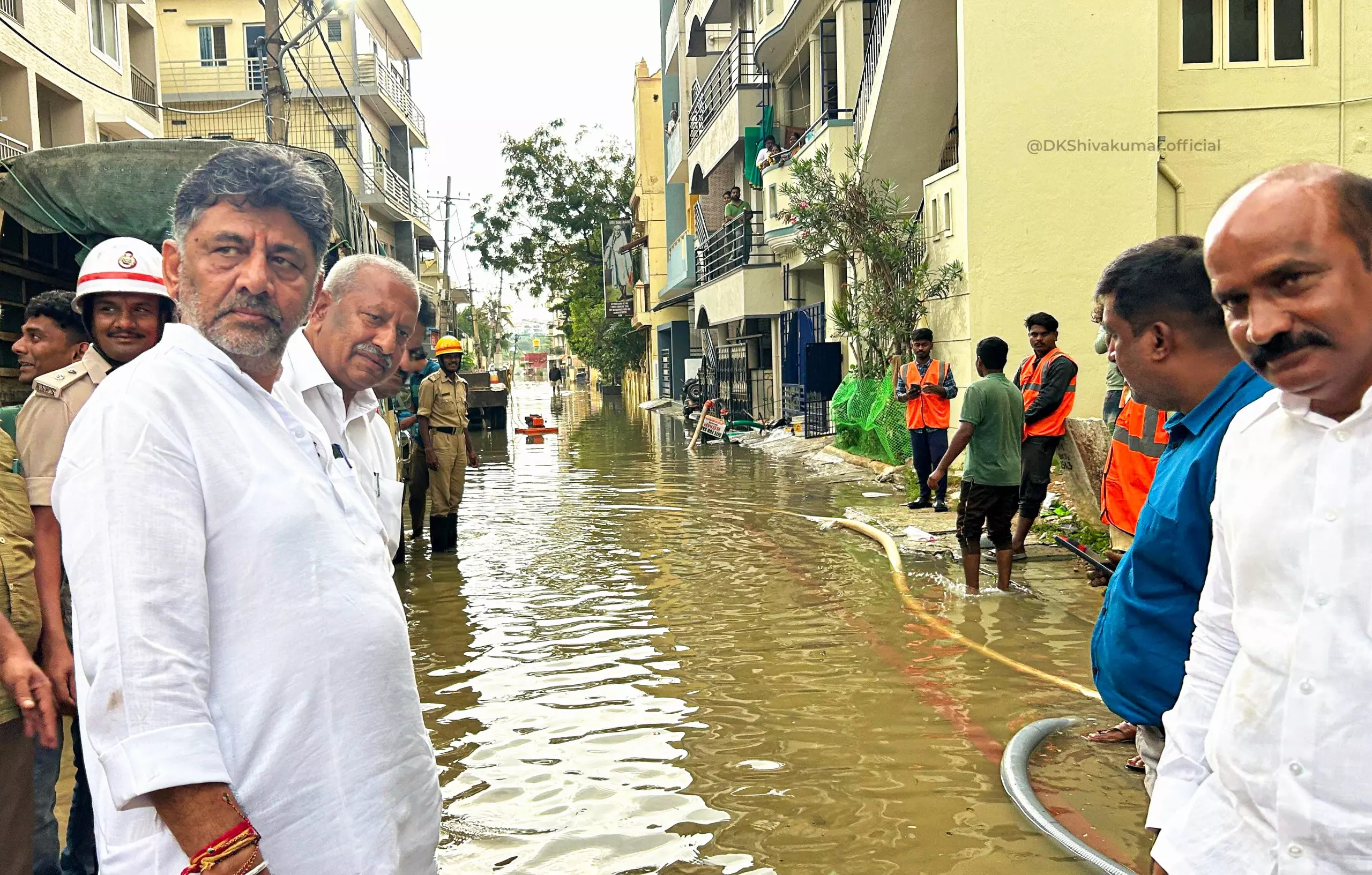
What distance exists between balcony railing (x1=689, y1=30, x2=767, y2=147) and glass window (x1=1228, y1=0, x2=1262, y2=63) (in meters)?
10.9

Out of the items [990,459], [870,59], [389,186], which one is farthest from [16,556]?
[389,186]

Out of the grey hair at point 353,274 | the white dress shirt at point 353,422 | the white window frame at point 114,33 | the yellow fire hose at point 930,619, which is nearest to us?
the white dress shirt at point 353,422

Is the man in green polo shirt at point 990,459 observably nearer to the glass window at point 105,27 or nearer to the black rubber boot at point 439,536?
the black rubber boot at point 439,536

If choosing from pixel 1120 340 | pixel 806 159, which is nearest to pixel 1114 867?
pixel 1120 340

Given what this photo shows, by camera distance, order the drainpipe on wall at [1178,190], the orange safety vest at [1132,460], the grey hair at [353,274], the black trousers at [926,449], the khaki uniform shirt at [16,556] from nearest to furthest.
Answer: the khaki uniform shirt at [16,556] < the grey hair at [353,274] < the orange safety vest at [1132,460] < the black trousers at [926,449] < the drainpipe on wall at [1178,190]

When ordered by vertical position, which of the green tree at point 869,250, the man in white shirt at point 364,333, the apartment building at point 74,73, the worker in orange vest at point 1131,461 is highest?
the apartment building at point 74,73

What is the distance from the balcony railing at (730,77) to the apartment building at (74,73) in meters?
12.4

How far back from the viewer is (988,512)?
8.04 meters

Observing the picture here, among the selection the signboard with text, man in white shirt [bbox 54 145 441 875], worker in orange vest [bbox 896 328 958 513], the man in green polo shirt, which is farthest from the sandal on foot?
the signboard with text

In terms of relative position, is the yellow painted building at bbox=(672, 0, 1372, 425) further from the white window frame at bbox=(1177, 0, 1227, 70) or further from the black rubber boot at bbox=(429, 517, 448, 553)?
the black rubber boot at bbox=(429, 517, 448, 553)

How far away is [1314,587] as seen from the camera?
5.81 ft

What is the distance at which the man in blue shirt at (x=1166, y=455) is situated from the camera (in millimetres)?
2393

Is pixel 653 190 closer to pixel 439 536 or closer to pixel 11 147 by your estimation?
pixel 11 147

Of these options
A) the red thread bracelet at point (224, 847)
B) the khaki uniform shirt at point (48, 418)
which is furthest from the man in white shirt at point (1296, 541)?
the khaki uniform shirt at point (48, 418)
